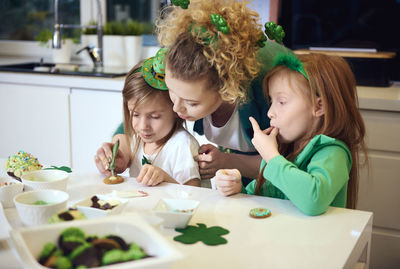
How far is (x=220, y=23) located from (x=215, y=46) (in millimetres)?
61

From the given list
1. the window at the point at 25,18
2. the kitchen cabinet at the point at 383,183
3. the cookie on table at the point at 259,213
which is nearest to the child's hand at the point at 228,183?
the cookie on table at the point at 259,213

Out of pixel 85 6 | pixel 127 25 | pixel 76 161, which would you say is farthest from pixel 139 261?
pixel 85 6

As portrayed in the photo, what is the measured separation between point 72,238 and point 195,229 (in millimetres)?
313

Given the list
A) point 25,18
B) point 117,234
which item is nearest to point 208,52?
point 117,234

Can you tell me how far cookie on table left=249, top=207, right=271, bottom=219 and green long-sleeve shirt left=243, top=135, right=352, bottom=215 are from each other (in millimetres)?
81

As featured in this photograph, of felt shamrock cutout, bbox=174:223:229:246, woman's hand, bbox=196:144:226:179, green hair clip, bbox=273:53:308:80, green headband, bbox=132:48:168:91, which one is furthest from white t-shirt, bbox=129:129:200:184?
felt shamrock cutout, bbox=174:223:229:246

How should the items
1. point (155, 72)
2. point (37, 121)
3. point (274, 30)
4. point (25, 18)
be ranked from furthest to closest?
point (25, 18)
point (37, 121)
point (155, 72)
point (274, 30)

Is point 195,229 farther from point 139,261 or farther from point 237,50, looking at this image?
point 237,50

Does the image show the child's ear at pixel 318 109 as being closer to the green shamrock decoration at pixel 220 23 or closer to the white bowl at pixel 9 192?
the green shamrock decoration at pixel 220 23

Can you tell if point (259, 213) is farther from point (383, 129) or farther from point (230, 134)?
point (383, 129)

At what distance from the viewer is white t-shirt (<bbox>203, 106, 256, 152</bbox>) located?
5.49ft

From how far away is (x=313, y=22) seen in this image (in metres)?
2.69

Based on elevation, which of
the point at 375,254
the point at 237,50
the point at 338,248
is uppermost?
the point at 237,50

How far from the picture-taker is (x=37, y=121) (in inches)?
111
